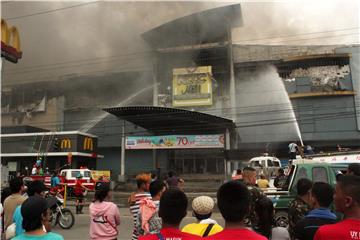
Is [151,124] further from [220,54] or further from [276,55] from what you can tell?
[276,55]

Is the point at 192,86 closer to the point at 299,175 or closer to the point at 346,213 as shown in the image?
the point at 299,175

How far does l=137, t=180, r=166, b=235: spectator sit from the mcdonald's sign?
5003 millimetres

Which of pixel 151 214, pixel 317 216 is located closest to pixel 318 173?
pixel 151 214

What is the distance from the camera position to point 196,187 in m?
33.0

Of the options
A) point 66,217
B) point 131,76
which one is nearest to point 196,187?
point 66,217

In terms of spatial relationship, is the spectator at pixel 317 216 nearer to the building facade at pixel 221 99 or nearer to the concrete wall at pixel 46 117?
the building facade at pixel 221 99

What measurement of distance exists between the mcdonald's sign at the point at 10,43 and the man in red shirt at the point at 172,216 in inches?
250

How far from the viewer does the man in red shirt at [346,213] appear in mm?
2385

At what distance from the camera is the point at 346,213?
2.48 meters

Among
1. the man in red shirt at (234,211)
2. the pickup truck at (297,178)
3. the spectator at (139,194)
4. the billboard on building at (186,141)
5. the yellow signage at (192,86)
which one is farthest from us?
the yellow signage at (192,86)

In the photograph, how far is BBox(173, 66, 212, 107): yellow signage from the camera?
147ft

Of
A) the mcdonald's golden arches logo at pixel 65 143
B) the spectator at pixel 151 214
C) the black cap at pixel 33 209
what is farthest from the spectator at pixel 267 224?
the mcdonald's golden arches logo at pixel 65 143

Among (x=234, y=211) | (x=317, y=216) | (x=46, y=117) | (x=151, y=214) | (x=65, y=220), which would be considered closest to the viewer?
(x=234, y=211)

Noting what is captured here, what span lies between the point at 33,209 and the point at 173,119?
112 feet
